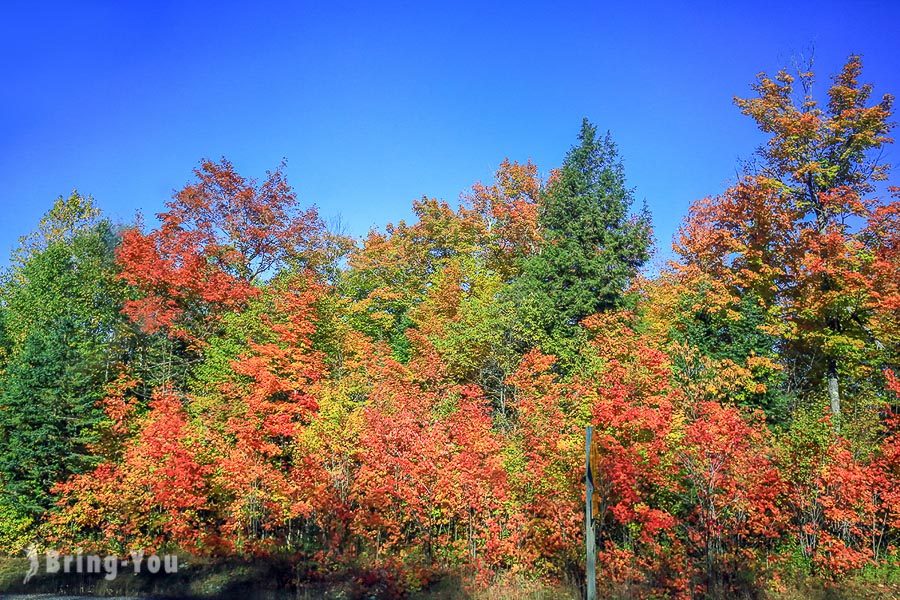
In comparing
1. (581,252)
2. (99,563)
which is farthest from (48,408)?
(581,252)

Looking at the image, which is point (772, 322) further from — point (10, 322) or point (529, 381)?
point (10, 322)

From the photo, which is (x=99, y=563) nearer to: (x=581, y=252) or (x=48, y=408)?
(x=48, y=408)

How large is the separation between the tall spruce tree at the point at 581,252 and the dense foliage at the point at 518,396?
129mm

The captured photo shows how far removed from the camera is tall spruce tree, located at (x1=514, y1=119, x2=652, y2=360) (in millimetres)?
25703

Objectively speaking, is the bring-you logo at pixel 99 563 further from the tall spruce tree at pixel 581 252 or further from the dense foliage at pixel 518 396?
the tall spruce tree at pixel 581 252

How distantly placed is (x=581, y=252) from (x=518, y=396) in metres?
6.56

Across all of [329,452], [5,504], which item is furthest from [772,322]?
[5,504]

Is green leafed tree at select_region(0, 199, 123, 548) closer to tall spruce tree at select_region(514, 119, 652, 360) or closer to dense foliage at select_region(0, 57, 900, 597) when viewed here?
dense foliage at select_region(0, 57, 900, 597)

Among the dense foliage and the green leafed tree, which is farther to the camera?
the green leafed tree

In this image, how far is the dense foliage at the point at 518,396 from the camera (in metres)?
17.2

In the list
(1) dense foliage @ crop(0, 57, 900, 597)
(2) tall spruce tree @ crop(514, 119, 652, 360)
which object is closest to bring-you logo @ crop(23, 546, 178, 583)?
(1) dense foliage @ crop(0, 57, 900, 597)

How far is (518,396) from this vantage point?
2486 centimetres

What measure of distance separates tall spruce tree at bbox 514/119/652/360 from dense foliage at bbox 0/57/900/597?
0.42 ft

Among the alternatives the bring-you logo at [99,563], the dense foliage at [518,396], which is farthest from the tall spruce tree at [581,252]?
the bring-you logo at [99,563]
